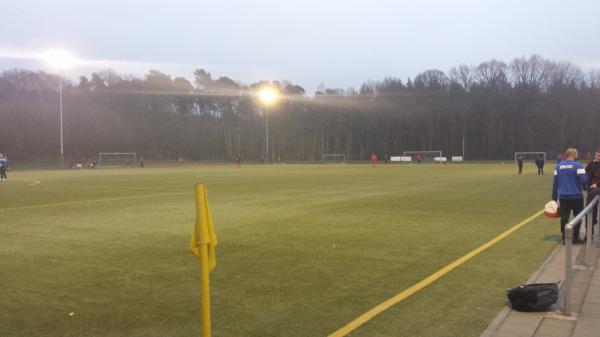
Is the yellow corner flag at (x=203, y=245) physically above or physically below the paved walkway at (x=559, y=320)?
above

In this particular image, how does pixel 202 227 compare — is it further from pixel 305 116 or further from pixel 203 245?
pixel 305 116

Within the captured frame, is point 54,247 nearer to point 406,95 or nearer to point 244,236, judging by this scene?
point 244,236

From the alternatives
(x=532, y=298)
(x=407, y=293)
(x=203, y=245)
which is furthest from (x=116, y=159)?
(x=203, y=245)

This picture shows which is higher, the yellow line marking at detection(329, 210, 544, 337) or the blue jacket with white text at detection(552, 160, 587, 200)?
the blue jacket with white text at detection(552, 160, 587, 200)

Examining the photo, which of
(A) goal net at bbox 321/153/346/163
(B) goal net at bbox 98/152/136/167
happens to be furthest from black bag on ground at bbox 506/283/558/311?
(A) goal net at bbox 321/153/346/163

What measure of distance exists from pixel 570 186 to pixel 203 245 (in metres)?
8.02

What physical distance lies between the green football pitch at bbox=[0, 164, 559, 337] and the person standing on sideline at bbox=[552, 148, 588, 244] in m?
0.73

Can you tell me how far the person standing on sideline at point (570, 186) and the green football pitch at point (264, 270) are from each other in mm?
732

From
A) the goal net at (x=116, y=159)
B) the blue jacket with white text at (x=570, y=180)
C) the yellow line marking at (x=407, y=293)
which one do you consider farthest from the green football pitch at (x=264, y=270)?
the goal net at (x=116, y=159)

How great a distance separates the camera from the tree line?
95250 mm

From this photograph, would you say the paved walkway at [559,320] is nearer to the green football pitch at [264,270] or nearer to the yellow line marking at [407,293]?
the green football pitch at [264,270]

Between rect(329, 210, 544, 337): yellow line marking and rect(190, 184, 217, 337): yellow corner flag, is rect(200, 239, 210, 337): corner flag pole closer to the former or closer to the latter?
rect(190, 184, 217, 337): yellow corner flag

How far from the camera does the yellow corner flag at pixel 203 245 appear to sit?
3.44 metres

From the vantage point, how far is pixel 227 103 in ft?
391
